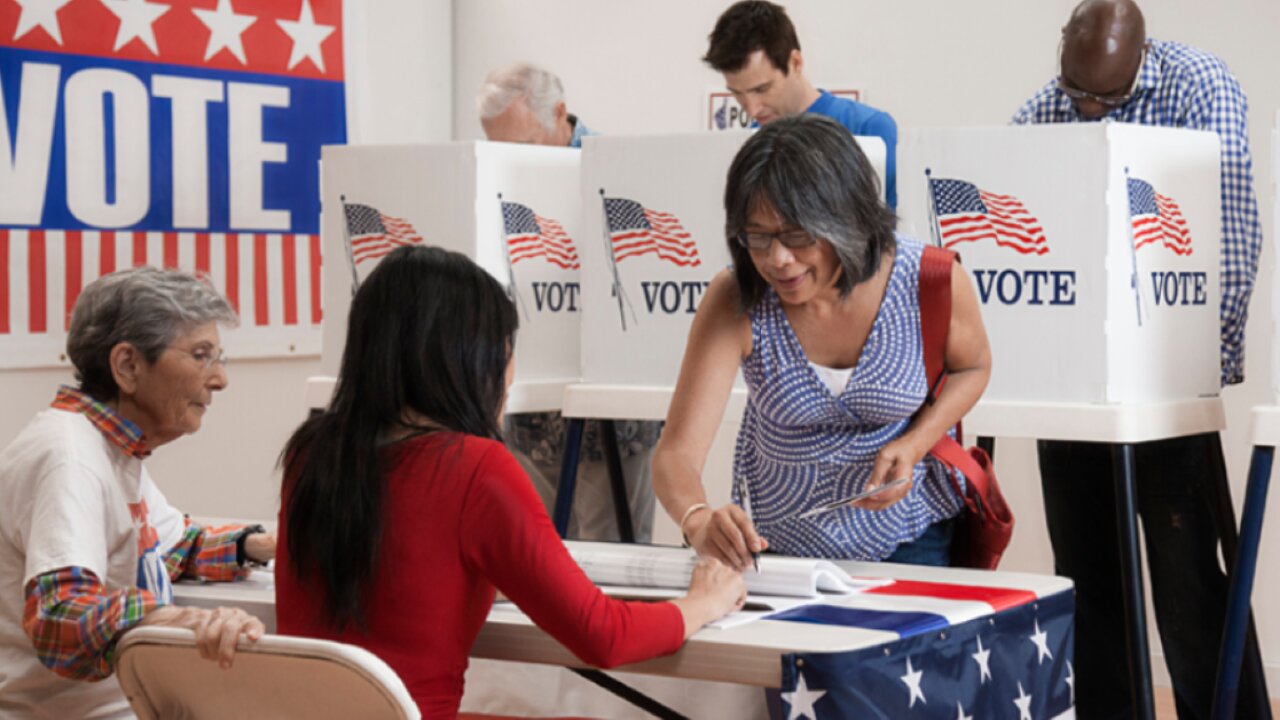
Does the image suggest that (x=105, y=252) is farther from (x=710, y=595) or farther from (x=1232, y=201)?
(x=710, y=595)

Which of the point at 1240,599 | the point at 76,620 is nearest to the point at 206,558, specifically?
the point at 76,620

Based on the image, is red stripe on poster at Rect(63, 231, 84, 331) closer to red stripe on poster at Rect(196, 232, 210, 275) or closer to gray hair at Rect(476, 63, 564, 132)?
red stripe on poster at Rect(196, 232, 210, 275)

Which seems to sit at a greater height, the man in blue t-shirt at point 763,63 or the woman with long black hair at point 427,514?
the man in blue t-shirt at point 763,63

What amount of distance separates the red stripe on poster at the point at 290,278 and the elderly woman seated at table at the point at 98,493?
303 cm

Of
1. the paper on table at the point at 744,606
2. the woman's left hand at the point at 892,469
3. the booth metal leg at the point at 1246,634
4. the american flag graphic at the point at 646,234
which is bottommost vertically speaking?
the booth metal leg at the point at 1246,634

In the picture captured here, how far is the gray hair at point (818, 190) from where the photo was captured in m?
2.20

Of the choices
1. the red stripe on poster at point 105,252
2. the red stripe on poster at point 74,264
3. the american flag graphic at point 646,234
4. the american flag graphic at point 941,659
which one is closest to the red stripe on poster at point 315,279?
the red stripe on poster at point 105,252

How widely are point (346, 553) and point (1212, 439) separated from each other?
2.07 m

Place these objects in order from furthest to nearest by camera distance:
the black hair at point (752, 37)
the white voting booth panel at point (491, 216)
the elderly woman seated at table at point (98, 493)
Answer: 1. the black hair at point (752, 37)
2. the white voting booth panel at point (491, 216)
3. the elderly woman seated at table at point (98, 493)

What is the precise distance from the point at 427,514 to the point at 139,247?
3367 mm

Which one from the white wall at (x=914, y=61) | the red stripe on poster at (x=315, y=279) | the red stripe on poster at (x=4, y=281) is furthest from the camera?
the red stripe on poster at (x=315, y=279)

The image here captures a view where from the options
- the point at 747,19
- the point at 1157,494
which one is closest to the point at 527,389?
the point at 747,19

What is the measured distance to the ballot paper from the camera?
2.15 m

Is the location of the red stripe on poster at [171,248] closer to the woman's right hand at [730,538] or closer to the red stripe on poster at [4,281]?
the red stripe on poster at [4,281]
